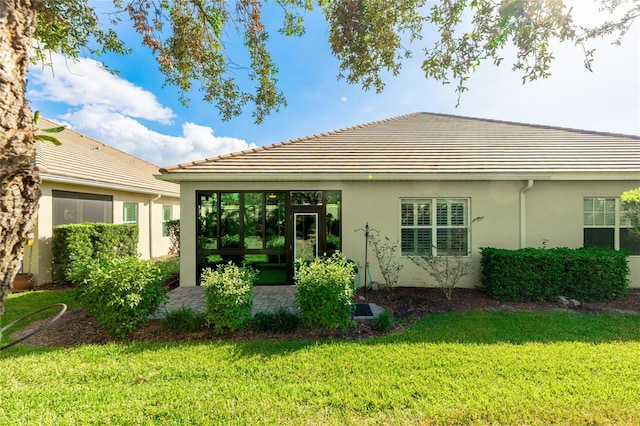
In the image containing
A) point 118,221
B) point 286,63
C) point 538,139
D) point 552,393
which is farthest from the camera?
point 118,221

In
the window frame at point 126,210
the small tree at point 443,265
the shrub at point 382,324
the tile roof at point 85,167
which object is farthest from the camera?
the window frame at point 126,210

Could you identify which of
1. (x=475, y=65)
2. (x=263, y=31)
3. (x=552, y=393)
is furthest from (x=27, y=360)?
(x=475, y=65)

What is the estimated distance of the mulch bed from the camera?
177 inches

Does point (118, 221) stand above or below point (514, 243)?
above

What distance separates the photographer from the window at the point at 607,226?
727 cm

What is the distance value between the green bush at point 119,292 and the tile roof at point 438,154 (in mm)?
3136

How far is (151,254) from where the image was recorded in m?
12.3

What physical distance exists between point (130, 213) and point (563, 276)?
15.2 m

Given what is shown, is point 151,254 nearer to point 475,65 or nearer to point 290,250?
point 290,250

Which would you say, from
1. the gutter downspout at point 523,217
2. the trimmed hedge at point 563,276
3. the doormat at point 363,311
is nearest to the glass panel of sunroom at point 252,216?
the doormat at point 363,311

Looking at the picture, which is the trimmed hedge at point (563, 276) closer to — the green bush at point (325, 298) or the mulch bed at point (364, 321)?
the mulch bed at point (364, 321)

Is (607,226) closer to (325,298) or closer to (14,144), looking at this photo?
(325,298)

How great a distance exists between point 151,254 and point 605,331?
49.8 ft

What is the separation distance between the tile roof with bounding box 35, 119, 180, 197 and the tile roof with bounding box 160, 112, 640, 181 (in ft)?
13.1
